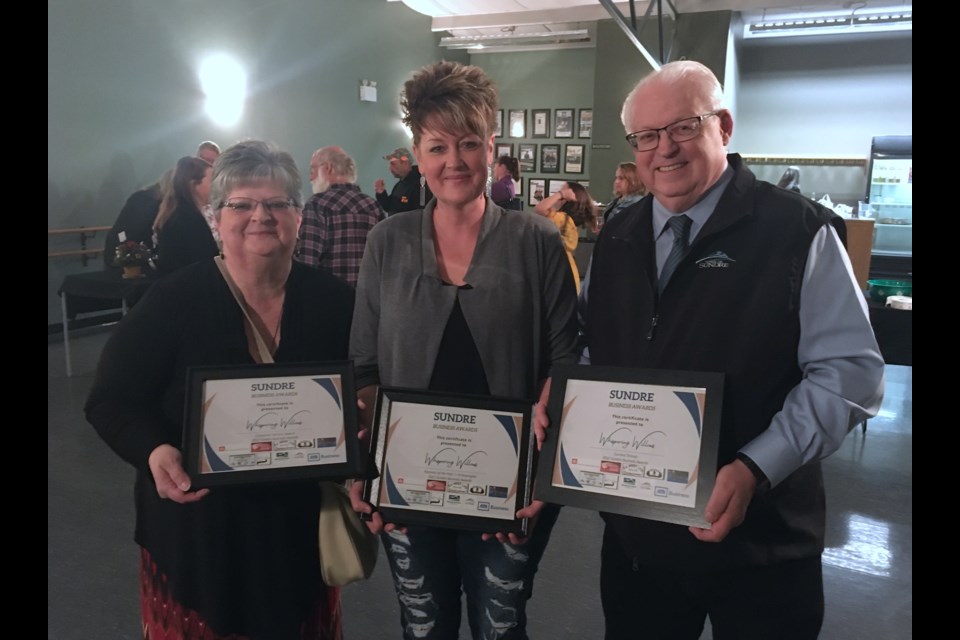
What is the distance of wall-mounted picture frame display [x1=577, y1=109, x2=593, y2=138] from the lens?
40.3 feet

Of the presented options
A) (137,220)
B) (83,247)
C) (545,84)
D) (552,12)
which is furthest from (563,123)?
(137,220)

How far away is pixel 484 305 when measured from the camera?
1.46m

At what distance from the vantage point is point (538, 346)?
1500 mm

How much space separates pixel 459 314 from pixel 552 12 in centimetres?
1004

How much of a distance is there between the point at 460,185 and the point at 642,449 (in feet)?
2.21

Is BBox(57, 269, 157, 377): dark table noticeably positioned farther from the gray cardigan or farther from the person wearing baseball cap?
the gray cardigan

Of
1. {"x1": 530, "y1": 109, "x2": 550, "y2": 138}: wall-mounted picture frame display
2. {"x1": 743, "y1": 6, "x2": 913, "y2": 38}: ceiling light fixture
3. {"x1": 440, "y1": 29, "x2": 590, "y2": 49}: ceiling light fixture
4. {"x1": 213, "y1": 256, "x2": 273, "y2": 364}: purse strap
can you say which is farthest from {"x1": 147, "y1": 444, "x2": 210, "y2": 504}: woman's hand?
{"x1": 530, "y1": 109, "x2": 550, "y2": 138}: wall-mounted picture frame display

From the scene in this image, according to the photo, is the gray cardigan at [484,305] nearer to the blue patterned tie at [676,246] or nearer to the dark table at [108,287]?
the blue patterned tie at [676,246]

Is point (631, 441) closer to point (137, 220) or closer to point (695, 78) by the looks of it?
point (695, 78)

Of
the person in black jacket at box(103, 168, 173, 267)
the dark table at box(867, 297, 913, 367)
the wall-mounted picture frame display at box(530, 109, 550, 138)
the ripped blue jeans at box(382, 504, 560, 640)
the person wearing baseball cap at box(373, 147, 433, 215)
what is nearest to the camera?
the ripped blue jeans at box(382, 504, 560, 640)

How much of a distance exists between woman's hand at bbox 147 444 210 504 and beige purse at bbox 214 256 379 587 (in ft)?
0.84

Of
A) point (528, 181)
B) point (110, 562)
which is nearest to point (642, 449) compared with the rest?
point (110, 562)

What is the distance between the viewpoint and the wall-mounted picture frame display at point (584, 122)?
1228 cm
